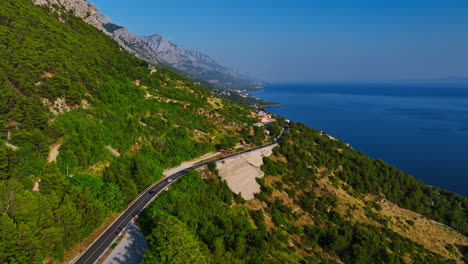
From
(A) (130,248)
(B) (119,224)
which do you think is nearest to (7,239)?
(A) (130,248)

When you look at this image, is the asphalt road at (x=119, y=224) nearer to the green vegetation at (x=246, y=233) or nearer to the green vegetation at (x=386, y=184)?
the green vegetation at (x=246, y=233)

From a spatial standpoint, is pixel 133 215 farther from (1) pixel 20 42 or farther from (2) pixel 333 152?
(2) pixel 333 152

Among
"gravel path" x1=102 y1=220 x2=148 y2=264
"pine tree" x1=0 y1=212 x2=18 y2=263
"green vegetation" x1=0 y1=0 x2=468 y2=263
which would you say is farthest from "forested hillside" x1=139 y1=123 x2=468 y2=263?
"pine tree" x1=0 y1=212 x2=18 y2=263

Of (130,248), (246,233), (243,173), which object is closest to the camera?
(130,248)

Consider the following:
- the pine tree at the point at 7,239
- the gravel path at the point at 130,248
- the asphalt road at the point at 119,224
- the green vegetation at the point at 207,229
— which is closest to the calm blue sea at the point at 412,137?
the green vegetation at the point at 207,229

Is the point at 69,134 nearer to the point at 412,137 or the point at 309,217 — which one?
the point at 309,217

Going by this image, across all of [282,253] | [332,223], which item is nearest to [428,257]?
[332,223]
